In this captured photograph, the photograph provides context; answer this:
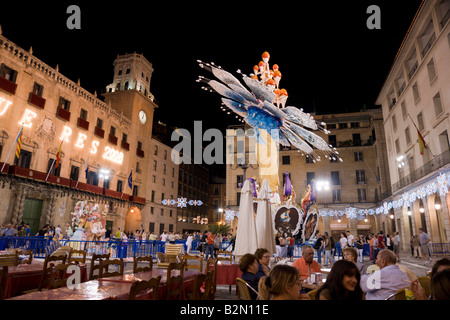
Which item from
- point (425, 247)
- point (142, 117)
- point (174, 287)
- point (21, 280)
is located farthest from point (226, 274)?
point (142, 117)

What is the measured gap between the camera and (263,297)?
3139 millimetres

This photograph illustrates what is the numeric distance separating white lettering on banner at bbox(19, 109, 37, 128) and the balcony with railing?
31.1 m

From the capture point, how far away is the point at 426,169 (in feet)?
71.3

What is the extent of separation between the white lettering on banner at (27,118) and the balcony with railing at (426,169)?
31.1m

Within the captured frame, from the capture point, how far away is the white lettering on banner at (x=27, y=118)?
75.7 ft

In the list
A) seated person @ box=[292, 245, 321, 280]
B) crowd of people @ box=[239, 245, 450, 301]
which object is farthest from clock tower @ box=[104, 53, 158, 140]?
crowd of people @ box=[239, 245, 450, 301]

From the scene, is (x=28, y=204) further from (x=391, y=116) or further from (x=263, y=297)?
(x=391, y=116)

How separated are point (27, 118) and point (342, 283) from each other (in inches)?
1079

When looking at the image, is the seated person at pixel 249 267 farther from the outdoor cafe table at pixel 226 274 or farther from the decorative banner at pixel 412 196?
the decorative banner at pixel 412 196

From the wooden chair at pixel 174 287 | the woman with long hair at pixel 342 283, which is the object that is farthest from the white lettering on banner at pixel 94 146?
the woman with long hair at pixel 342 283

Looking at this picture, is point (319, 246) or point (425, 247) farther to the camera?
point (425, 247)

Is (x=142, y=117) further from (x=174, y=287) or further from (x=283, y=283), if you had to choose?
(x=283, y=283)

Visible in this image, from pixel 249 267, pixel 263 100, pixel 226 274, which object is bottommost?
pixel 226 274

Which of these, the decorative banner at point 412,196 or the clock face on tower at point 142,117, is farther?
the clock face on tower at point 142,117
